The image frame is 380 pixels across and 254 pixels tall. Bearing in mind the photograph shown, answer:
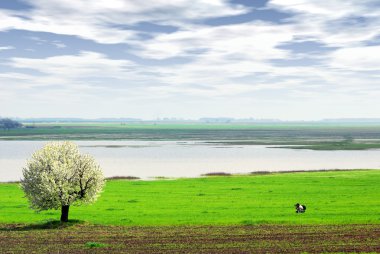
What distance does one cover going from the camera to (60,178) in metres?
44.5

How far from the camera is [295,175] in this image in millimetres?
91000

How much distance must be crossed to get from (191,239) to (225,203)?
21.5 m

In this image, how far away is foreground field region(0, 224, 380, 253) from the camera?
3256cm

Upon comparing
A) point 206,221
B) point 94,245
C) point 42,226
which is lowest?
point 42,226

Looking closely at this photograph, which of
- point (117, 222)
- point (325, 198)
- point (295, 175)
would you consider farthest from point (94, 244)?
point (295, 175)

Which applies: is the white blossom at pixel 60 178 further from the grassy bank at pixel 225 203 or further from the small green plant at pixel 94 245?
the small green plant at pixel 94 245

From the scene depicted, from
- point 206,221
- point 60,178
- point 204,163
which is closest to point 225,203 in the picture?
point 206,221

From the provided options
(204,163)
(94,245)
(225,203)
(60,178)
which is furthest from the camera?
(204,163)

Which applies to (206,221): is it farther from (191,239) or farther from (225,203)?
(225,203)

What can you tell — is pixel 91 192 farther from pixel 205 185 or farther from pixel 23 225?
pixel 205 185

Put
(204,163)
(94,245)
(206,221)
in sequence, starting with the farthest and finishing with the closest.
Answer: (204,163) < (206,221) < (94,245)

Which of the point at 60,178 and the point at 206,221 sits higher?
the point at 60,178

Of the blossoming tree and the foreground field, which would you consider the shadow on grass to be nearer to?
the foreground field

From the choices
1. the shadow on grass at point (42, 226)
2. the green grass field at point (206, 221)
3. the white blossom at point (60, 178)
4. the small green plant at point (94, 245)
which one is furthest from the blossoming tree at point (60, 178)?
the small green plant at point (94, 245)
